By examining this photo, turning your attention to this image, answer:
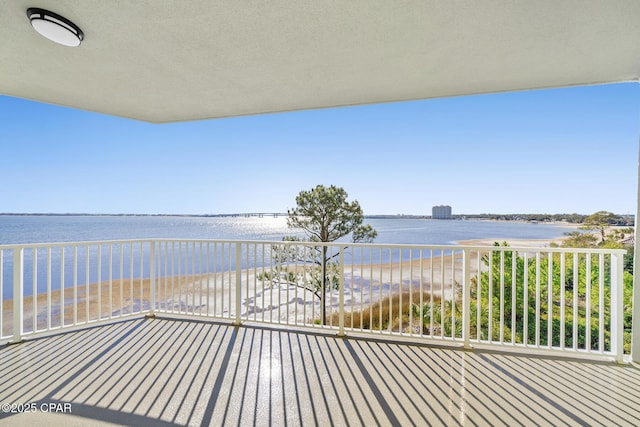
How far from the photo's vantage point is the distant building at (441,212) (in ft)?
55.6

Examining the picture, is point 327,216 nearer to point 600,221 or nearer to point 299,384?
point 299,384

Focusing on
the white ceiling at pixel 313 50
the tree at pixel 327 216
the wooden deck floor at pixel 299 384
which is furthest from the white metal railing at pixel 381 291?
the white ceiling at pixel 313 50

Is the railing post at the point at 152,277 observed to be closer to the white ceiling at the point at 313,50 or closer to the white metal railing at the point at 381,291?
the white metal railing at the point at 381,291

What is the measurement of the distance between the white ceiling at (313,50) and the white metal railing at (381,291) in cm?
158

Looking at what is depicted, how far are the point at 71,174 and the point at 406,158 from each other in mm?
25425

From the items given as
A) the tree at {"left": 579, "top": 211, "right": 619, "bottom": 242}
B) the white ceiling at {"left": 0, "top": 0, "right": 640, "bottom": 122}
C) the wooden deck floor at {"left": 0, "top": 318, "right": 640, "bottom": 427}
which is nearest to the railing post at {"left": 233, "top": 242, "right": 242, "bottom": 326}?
the wooden deck floor at {"left": 0, "top": 318, "right": 640, "bottom": 427}

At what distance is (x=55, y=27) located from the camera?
1872 millimetres

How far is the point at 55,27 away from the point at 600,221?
13.6 m

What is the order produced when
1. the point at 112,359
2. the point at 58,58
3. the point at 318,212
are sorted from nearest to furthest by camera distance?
the point at 58,58, the point at 112,359, the point at 318,212

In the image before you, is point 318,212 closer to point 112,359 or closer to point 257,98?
point 257,98

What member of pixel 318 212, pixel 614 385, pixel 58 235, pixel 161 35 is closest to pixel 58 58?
pixel 161 35

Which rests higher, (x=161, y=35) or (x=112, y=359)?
(x=161, y=35)

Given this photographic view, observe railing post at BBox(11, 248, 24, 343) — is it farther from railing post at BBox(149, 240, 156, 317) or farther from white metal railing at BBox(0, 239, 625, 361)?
railing post at BBox(149, 240, 156, 317)

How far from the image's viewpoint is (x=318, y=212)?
24.4 feet
